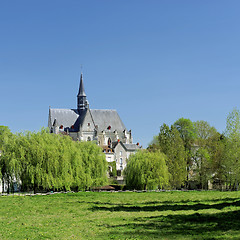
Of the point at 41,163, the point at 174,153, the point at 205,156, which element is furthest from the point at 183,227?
the point at 205,156

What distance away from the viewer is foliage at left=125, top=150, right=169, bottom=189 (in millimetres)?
56594

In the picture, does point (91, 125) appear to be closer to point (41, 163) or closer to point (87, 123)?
point (87, 123)

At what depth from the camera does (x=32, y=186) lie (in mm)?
45844

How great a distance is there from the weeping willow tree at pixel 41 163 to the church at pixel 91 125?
183 ft

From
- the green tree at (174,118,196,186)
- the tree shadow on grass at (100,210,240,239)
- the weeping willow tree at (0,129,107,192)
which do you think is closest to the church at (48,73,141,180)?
the green tree at (174,118,196,186)

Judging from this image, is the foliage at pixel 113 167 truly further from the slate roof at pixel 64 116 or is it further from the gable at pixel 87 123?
the slate roof at pixel 64 116

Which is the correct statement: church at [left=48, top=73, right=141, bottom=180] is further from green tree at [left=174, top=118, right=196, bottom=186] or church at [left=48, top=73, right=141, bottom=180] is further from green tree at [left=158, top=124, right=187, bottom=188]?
green tree at [left=158, top=124, right=187, bottom=188]

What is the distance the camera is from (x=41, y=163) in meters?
44.9

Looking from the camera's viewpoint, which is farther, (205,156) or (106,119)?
(106,119)

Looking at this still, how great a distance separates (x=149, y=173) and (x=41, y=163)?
717 inches

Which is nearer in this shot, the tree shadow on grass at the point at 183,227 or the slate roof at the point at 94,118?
the tree shadow on grass at the point at 183,227

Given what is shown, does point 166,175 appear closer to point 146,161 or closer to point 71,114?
point 146,161

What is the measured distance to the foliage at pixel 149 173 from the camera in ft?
186

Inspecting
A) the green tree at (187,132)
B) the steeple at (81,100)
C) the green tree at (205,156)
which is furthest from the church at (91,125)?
the green tree at (205,156)
